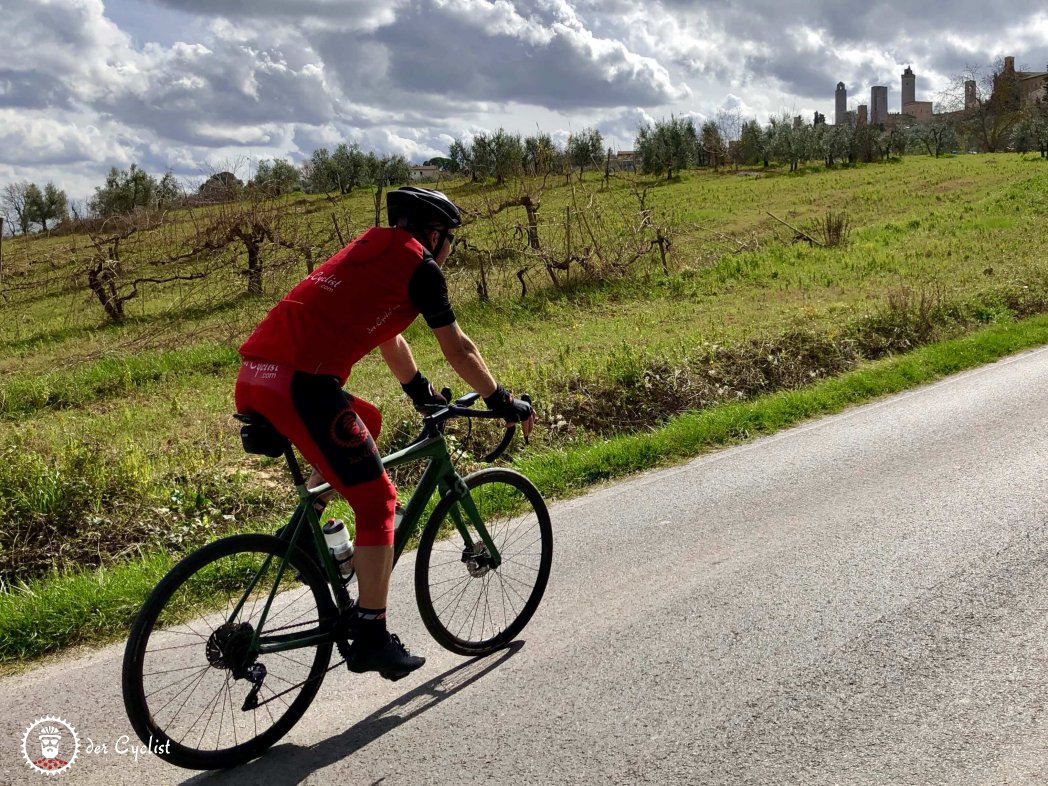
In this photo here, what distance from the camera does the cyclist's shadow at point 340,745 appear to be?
129 inches

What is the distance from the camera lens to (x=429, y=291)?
3432mm

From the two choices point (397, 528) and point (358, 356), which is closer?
point (358, 356)

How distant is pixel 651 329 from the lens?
1377cm

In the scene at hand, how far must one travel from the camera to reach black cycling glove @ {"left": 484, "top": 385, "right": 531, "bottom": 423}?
3721 mm

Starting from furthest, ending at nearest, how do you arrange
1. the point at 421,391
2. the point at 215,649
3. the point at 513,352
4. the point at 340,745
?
1. the point at 513,352
2. the point at 421,391
3. the point at 340,745
4. the point at 215,649

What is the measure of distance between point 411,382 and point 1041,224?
24.7m

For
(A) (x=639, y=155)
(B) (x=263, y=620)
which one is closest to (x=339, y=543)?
(B) (x=263, y=620)

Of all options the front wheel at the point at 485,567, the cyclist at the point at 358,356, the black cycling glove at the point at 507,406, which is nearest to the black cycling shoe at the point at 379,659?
the cyclist at the point at 358,356

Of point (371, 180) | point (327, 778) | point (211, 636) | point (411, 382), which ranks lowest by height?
point (327, 778)

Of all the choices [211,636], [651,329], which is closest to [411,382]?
[211,636]

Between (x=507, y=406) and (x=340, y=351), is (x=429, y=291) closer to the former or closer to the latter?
(x=340, y=351)

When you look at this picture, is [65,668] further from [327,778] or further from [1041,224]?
[1041,224]

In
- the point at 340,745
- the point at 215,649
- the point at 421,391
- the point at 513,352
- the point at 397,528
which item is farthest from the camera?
the point at 513,352

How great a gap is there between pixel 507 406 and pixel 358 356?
709 millimetres
